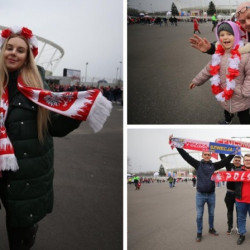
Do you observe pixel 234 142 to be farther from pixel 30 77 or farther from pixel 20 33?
pixel 20 33

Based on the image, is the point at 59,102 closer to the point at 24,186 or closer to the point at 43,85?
the point at 43,85

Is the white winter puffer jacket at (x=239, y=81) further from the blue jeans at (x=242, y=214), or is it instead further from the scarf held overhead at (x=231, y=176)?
the blue jeans at (x=242, y=214)

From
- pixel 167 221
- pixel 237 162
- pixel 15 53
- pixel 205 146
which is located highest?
pixel 15 53

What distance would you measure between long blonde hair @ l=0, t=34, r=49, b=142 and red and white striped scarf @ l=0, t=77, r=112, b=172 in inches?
1.7

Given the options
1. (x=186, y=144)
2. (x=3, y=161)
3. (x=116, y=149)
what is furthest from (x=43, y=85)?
(x=116, y=149)

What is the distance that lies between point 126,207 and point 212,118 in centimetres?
109

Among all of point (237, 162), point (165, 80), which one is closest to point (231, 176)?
point (237, 162)

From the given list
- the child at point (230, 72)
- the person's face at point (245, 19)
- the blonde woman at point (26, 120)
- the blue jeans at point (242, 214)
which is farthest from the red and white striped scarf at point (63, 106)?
the blue jeans at point (242, 214)

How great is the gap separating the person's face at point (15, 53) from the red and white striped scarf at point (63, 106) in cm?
8

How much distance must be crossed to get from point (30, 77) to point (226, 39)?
1.45 meters

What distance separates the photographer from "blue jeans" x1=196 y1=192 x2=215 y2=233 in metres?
3.09

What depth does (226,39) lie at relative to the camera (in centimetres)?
264

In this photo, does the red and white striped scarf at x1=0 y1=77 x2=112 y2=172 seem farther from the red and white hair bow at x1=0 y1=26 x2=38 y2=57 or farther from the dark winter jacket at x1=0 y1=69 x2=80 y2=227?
the red and white hair bow at x1=0 y1=26 x2=38 y2=57

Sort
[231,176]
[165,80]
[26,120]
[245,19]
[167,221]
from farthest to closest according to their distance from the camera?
1. [167,221]
2. [165,80]
3. [231,176]
4. [245,19]
5. [26,120]
